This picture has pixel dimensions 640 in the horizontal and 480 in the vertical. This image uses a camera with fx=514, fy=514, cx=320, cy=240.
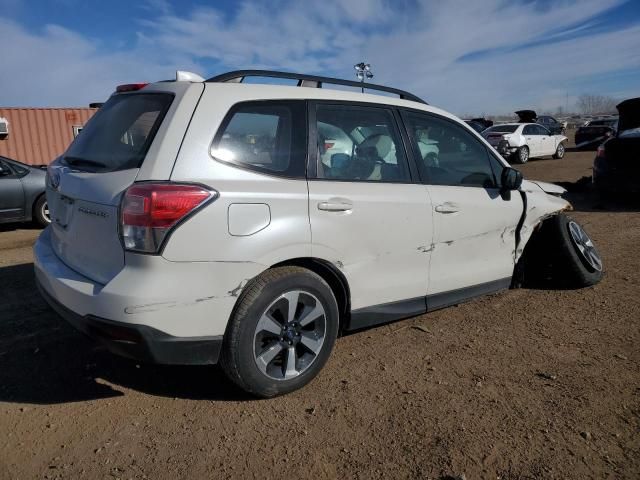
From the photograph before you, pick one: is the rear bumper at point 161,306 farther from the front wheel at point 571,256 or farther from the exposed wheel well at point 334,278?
the front wheel at point 571,256

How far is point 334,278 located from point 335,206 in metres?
0.46

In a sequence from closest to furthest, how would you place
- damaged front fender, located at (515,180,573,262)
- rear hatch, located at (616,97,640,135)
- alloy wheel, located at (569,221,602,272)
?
damaged front fender, located at (515,180,573,262)
alloy wheel, located at (569,221,602,272)
rear hatch, located at (616,97,640,135)

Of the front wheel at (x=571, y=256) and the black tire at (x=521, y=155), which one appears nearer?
the front wheel at (x=571, y=256)

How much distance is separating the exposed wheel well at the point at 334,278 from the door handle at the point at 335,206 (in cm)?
30

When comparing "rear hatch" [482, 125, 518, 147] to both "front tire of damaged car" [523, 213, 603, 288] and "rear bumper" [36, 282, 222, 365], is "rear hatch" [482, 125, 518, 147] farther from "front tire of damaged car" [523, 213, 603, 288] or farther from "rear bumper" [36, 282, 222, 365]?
"rear bumper" [36, 282, 222, 365]

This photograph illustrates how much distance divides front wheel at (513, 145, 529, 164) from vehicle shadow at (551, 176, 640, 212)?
7.73 meters

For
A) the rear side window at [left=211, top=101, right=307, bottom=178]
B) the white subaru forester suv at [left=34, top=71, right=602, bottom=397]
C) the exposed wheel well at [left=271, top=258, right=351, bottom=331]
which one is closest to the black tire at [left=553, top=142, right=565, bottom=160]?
the white subaru forester suv at [left=34, top=71, right=602, bottom=397]

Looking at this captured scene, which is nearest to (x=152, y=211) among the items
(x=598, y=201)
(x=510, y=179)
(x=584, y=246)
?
(x=510, y=179)

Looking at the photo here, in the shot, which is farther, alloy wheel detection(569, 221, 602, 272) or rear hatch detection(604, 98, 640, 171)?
rear hatch detection(604, 98, 640, 171)

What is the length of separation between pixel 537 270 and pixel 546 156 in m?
18.4

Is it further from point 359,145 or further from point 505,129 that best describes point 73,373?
point 505,129

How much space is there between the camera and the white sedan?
18.7 metres

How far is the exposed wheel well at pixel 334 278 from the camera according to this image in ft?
9.79

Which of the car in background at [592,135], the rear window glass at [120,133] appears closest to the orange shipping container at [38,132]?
the rear window glass at [120,133]
